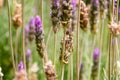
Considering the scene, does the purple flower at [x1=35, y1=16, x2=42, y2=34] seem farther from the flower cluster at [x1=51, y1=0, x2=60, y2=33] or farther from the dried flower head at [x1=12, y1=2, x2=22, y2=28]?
the dried flower head at [x1=12, y1=2, x2=22, y2=28]

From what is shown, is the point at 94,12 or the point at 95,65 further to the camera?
the point at 95,65

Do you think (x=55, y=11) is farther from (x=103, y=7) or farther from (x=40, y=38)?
(x=103, y=7)

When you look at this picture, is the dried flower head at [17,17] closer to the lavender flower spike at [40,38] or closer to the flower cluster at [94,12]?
the lavender flower spike at [40,38]

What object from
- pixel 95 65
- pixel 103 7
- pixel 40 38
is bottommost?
pixel 95 65

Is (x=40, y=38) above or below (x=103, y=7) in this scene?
below

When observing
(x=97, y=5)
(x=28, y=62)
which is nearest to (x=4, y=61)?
(x=28, y=62)

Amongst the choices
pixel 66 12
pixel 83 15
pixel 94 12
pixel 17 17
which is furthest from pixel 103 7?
pixel 66 12

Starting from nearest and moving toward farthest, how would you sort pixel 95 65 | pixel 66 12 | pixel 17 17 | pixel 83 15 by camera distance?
pixel 66 12, pixel 83 15, pixel 17 17, pixel 95 65

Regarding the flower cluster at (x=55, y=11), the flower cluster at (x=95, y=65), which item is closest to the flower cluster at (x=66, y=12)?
the flower cluster at (x=55, y=11)

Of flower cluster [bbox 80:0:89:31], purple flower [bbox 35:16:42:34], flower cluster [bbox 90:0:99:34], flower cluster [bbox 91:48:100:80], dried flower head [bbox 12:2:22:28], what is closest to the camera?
purple flower [bbox 35:16:42:34]

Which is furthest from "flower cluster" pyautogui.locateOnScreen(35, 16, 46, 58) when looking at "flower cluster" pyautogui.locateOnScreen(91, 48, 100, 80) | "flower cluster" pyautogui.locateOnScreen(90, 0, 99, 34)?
"flower cluster" pyautogui.locateOnScreen(91, 48, 100, 80)

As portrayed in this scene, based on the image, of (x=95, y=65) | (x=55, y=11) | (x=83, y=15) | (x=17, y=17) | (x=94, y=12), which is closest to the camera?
(x=55, y=11)
